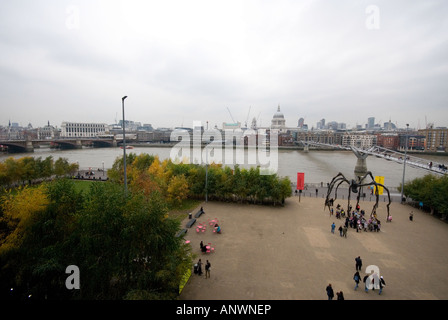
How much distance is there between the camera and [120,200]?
7.03 metres

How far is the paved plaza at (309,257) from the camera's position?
8328mm

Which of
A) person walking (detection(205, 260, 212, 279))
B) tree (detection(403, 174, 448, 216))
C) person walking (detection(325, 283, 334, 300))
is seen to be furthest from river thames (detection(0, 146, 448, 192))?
person walking (detection(205, 260, 212, 279))

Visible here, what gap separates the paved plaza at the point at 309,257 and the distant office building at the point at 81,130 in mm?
138214

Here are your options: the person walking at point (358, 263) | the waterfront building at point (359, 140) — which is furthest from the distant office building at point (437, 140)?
the person walking at point (358, 263)

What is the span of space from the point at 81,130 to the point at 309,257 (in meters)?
156

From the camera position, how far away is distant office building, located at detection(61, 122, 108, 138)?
131m

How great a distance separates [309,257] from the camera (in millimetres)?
10727

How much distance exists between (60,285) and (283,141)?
100 metres

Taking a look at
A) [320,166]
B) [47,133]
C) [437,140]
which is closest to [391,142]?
[437,140]

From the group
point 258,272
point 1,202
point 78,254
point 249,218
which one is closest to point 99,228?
point 78,254
